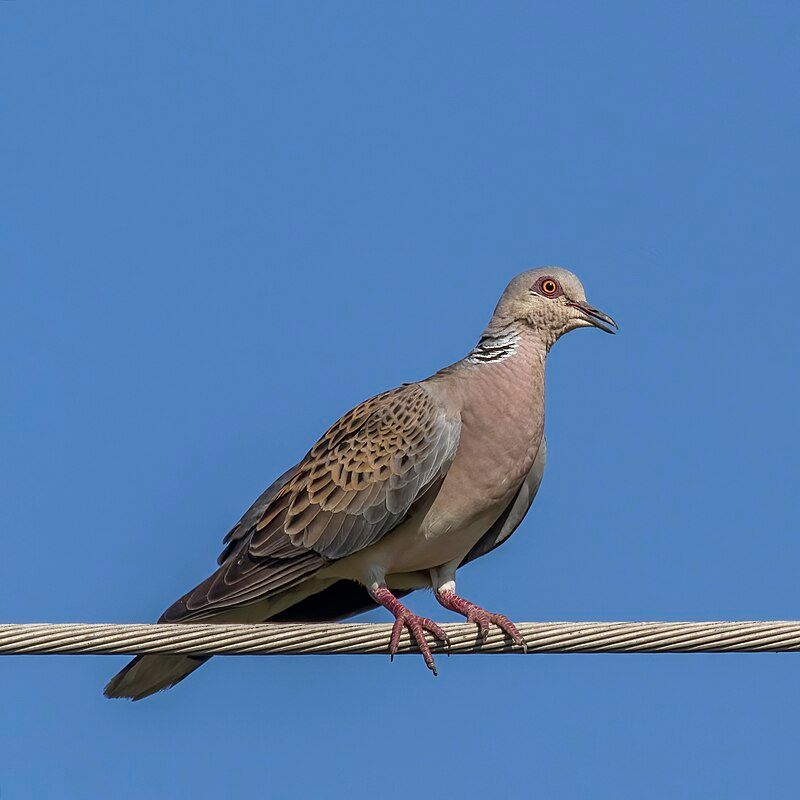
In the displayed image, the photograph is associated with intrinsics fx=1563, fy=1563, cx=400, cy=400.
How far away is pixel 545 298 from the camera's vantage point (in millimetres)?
7535

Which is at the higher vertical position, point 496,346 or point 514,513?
point 496,346

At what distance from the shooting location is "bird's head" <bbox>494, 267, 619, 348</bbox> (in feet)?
24.7

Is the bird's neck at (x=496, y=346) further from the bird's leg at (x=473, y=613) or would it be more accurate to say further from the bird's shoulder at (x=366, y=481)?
the bird's leg at (x=473, y=613)

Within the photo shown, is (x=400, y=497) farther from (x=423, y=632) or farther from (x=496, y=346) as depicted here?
(x=496, y=346)

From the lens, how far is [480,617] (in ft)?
21.9

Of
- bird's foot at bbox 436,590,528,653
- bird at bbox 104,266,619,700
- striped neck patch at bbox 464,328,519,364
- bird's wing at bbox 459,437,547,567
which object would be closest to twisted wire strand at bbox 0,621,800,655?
bird's foot at bbox 436,590,528,653

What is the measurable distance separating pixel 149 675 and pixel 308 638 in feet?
5.63

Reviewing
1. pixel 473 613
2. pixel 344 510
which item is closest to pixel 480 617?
pixel 473 613

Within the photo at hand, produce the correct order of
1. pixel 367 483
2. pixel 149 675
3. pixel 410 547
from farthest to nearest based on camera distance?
pixel 410 547, pixel 367 483, pixel 149 675

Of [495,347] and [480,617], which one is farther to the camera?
[495,347]

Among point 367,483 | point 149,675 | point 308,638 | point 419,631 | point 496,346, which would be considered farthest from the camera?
point 496,346

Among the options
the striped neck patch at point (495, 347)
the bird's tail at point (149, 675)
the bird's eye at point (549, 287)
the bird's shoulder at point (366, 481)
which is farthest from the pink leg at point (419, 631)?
the bird's eye at point (549, 287)

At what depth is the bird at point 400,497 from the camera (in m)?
6.94

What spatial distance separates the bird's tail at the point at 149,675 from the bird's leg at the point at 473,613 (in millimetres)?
1159
